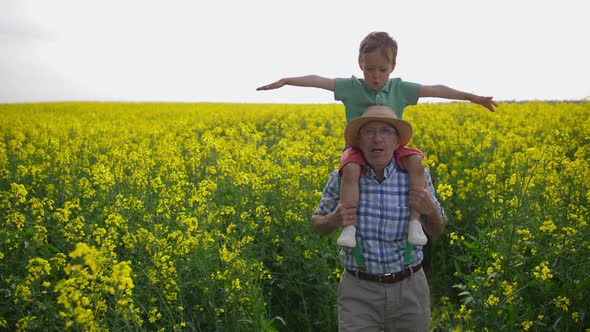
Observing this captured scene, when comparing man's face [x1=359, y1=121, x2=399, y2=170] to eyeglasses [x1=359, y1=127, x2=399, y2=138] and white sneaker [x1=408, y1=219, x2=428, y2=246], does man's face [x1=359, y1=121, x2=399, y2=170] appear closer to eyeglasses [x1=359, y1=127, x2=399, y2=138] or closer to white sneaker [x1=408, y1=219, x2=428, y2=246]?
eyeglasses [x1=359, y1=127, x2=399, y2=138]

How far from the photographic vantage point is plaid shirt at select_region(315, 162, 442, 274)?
8.13 ft

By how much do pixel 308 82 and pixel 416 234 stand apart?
135cm

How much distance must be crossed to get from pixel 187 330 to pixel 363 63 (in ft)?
6.67

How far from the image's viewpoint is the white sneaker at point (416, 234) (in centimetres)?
239

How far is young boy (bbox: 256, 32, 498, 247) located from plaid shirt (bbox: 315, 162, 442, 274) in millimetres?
51

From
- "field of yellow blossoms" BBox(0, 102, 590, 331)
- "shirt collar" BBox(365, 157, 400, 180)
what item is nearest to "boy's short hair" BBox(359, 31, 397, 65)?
"shirt collar" BBox(365, 157, 400, 180)

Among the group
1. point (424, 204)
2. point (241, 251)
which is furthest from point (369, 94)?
point (241, 251)

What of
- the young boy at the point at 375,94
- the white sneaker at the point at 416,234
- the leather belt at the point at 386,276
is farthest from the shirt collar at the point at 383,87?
the leather belt at the point at 386,276

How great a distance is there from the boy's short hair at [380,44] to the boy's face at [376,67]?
0.07 feet

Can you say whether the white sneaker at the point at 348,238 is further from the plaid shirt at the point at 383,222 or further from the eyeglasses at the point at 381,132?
the eyeglasses at the point at 381,132

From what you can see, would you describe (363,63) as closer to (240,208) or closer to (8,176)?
(240,208)

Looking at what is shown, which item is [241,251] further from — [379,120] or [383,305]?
[379,120]

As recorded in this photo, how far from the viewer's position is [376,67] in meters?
2.82

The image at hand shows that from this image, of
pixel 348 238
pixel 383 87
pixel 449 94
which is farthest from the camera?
pixel 449 94
